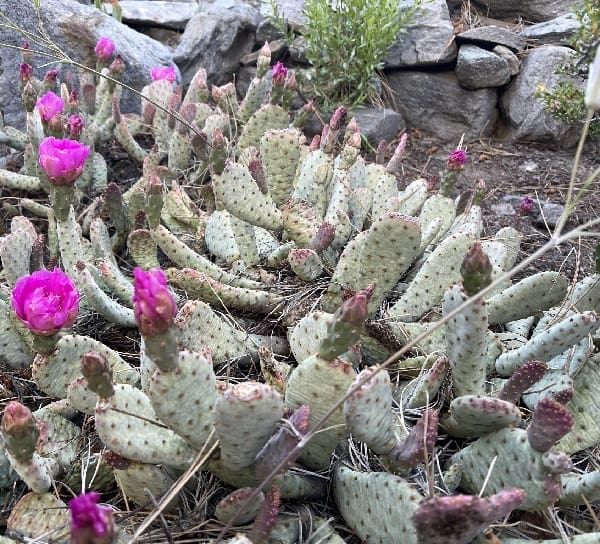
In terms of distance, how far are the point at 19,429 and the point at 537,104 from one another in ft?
12.1

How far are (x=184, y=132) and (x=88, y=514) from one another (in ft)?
6.90

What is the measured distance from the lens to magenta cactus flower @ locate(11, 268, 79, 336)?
48.9 inches

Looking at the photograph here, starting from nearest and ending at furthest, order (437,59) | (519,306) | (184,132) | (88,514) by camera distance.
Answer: (88,514), (519,306), (184,132), (437,59)

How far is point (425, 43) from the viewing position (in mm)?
4039

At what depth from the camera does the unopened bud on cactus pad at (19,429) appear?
102 centimetres

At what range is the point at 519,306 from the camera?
1.67 m

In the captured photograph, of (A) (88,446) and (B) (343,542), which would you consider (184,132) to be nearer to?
(A) (88,446)

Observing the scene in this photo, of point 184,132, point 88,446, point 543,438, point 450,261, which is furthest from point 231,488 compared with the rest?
point 184,132

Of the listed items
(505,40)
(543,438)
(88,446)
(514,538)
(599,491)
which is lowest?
(88,446)

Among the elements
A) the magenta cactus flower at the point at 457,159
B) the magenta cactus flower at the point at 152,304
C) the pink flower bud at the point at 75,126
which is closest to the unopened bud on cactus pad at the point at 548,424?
the magenta cactus flower at the point at 152,304

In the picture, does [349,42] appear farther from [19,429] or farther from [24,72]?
[19,429]

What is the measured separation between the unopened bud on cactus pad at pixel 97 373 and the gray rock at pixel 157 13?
404cm

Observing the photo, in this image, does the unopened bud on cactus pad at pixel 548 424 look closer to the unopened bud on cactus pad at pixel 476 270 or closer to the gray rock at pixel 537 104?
the unopened bud on cactus pad at pixel 476 270

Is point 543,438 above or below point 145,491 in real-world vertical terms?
above
